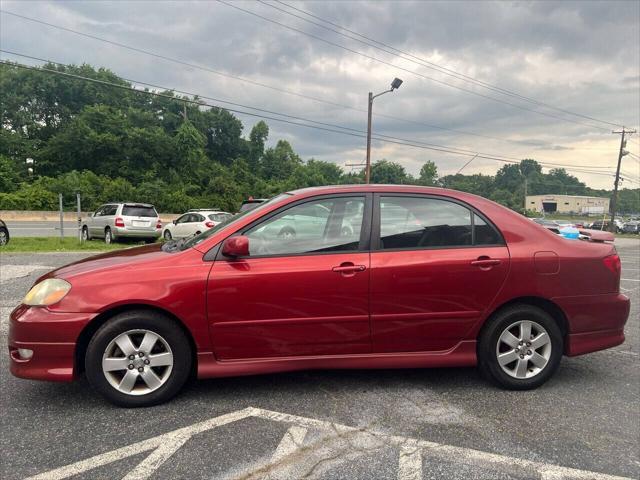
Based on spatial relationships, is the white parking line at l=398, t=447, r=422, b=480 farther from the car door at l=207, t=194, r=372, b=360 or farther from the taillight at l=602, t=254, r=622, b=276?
the taillight at l=602, t=254, r=622, b=276

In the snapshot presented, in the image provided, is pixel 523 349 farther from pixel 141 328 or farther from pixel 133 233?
pixel 133 233

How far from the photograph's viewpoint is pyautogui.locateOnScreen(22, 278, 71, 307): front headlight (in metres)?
2.94

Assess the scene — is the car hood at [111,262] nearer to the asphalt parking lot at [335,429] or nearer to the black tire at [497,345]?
the asphalt parking lot at [335,429]

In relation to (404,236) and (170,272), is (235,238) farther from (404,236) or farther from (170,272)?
(404,236)

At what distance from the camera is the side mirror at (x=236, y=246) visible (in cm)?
302

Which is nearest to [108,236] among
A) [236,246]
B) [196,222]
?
[196,222]

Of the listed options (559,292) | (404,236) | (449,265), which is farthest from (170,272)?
(559,292)

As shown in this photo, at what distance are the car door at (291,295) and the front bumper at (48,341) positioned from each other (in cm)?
89

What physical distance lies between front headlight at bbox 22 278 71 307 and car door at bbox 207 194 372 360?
0.96 metres

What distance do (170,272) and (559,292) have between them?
9.57 ft

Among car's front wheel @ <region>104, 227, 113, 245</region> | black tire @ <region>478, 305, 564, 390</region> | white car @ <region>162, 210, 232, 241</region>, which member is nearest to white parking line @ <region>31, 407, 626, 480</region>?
black tire @ <region>478, 305, 564, 390</region>

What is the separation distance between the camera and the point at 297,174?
69.1 m

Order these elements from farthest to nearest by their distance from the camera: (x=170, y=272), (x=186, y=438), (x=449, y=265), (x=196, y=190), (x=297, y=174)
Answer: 1. (x=297, y=174)
2. (x=196, y=190)
3. (x=449, y=265)
4. (x=170, y=272)
5. (x=186, y=438)

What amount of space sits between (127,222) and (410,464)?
48.3 ft
